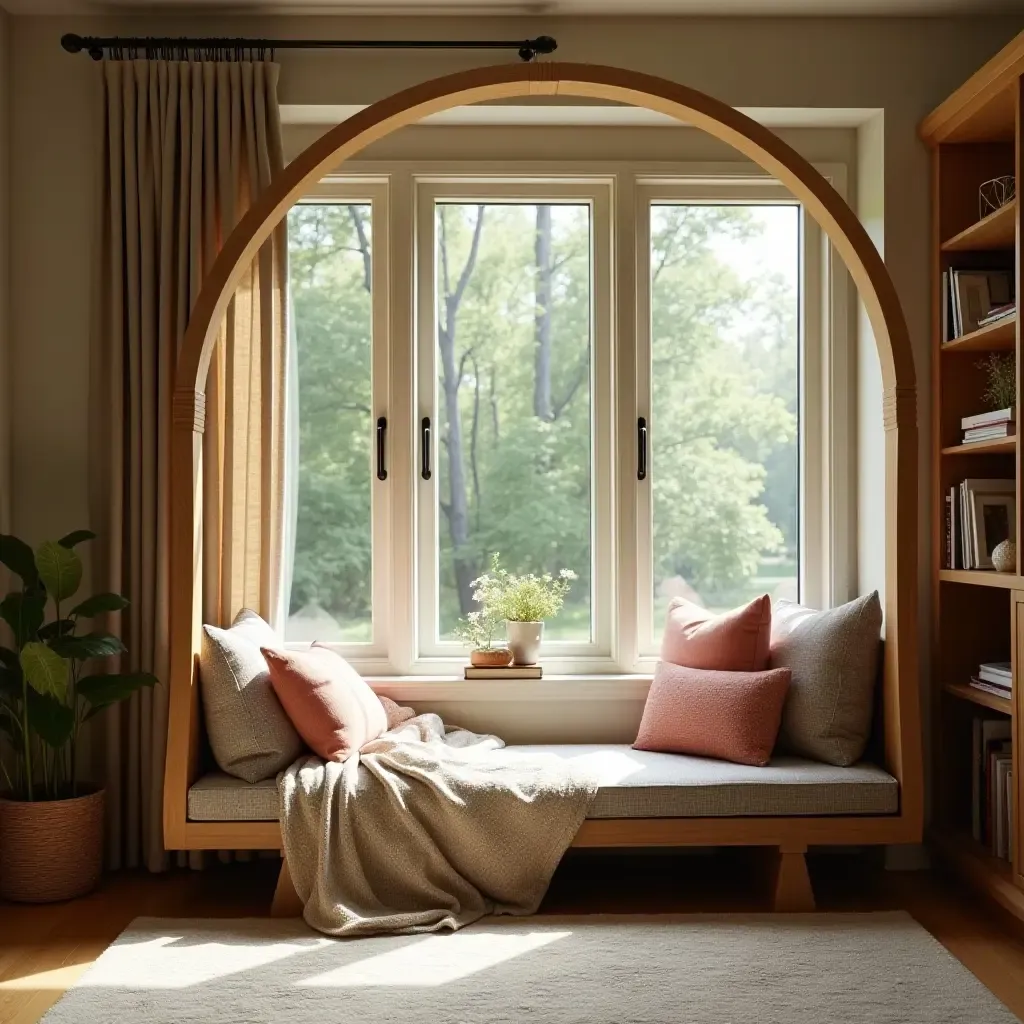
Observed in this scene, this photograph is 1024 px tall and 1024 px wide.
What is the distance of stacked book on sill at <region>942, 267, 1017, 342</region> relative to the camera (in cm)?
344

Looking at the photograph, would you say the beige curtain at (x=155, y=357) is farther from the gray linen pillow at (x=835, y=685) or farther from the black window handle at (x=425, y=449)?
the gray linen pillow at (x=835, y=685)

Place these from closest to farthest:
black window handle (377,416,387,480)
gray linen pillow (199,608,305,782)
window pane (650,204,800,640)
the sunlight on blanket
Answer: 1. the sunlight on blanket
2. gray linen pillow (199,608,305,782)
3. black window handle (377,416,387,480)
4. window pane (650,204,800,640)

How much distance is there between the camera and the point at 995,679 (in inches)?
127

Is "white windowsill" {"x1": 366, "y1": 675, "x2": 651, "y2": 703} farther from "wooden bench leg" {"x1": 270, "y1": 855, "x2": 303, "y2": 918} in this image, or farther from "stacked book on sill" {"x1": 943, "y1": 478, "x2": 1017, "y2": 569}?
"stacked book on sill" {"x1": 943, "y1": 478, "x2": 1017, "y2": 569}

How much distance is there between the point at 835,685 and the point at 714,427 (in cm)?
111

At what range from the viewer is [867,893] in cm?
332

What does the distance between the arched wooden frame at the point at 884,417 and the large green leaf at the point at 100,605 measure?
280 millimetres

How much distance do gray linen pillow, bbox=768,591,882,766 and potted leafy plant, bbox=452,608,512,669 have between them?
94 centimetres

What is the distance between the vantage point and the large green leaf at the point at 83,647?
3.13 meters

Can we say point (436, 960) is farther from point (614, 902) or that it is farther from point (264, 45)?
point (264, 45)

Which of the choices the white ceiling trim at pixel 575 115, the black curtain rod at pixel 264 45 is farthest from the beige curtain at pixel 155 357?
the white ceiling trim at pixel 575 115

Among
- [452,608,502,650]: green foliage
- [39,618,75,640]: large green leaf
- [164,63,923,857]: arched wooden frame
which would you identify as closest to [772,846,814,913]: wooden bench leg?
[164,63,923,857]: arched wooden frame

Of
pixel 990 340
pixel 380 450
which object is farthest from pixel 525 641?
pixel 990 340

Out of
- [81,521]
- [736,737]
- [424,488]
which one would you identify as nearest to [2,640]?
[81,521]
